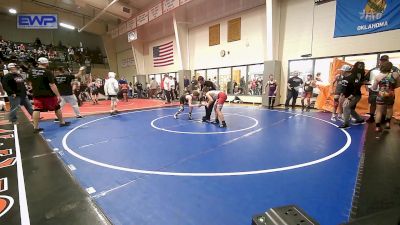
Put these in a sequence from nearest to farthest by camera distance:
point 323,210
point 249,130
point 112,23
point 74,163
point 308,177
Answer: point 323,210 → point 308,177 → point 74,163 → point 249,130 → point 112,23

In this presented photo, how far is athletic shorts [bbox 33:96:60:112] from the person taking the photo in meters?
6.03

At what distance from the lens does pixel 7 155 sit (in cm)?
396

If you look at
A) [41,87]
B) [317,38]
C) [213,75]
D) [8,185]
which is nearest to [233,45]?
[213,75]

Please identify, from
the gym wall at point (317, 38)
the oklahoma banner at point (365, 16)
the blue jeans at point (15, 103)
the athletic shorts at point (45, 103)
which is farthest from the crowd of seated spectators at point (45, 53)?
the oklahoma banner at point (365, 16)

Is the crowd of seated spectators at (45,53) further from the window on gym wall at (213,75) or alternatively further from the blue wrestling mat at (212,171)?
the blue wrestling mat at (212,171)

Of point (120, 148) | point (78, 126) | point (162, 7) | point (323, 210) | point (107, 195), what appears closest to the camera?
point (323, 210)

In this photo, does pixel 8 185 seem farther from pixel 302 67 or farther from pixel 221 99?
pixel 302 67

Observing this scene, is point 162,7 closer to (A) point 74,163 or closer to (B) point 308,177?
(A) point 74,163

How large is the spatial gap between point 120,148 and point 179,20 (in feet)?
45.6

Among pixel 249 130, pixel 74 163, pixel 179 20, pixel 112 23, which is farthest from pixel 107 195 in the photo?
pixel 112 23

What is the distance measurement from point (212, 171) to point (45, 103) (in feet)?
18.2

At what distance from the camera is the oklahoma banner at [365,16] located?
8.12 metres

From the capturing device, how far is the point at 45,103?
6.18 meters

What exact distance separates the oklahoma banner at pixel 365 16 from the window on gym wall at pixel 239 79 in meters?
5.58
